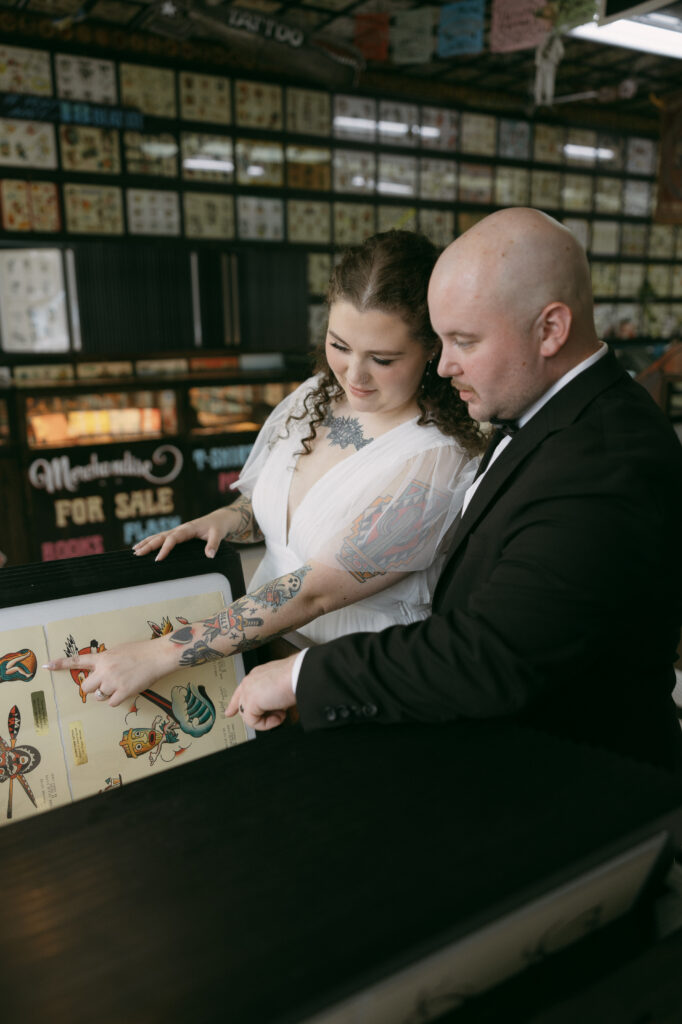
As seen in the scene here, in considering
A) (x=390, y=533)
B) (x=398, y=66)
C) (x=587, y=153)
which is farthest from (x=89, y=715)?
(x=587, y=153)

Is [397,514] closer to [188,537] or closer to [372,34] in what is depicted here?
[188,537]

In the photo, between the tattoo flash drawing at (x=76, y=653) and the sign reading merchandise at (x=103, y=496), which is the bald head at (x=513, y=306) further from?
the sign reading merchandise at (x=103, y=496)

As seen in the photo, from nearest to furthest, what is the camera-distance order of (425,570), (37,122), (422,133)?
1. (425,570)
2. (37,122)
3. (422,133)

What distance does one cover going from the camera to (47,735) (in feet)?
3.50

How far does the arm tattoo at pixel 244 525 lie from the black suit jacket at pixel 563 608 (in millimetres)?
656

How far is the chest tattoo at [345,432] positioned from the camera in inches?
58.4

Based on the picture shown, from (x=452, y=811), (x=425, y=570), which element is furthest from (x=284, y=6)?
(x=452, y=811)

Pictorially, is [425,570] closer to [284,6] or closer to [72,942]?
[72,942]

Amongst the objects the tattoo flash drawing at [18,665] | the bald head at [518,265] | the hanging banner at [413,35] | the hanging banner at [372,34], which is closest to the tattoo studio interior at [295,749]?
the tattoo flash drawing at [18,665]

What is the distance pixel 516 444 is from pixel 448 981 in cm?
81

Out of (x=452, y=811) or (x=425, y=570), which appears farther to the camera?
(x=425, y=570)

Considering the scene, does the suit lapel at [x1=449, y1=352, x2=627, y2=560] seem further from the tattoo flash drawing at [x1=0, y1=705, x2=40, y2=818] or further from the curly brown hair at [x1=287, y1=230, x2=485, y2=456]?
the tattoo flash drawing at [x1=0, y1=705, x2=40, y2=818]

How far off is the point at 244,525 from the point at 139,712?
61cm

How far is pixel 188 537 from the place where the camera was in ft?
4.52
